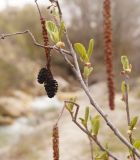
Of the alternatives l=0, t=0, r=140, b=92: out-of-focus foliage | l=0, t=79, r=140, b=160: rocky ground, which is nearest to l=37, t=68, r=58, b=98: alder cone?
l=0, t=79, r=140, b=160: rocky ground

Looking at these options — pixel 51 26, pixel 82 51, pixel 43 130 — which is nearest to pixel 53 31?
pixel 51 26

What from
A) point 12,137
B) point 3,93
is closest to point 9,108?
point 3,93

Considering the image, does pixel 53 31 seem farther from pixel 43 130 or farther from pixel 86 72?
pixel 43 130

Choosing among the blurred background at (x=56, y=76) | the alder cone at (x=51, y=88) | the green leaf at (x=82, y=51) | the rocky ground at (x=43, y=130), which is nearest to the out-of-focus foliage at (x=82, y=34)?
the blurred background at (x=56, y=76)

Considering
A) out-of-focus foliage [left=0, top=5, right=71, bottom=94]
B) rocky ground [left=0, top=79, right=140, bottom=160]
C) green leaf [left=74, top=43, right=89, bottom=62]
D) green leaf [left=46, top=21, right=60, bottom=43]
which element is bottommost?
green leaf [left=74, top=43, right=89, bottom=62]

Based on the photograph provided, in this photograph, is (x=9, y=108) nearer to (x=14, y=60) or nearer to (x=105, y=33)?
(x=14, y=60)

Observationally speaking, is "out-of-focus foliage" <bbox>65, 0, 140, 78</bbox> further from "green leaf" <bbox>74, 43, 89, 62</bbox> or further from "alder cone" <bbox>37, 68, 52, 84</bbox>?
"alder cone" <bbox>37, 68, 52, 84</bbox>
